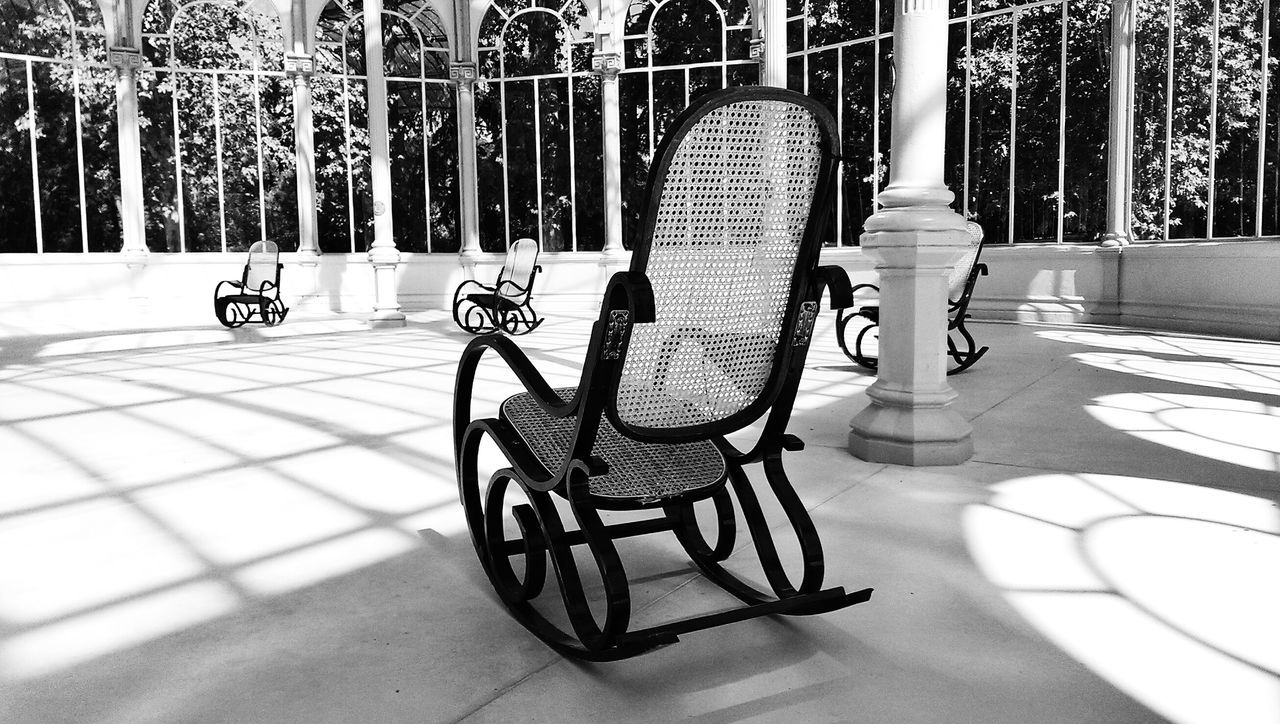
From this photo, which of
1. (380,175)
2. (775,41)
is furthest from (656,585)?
(380,175)

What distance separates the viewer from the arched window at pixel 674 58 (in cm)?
1385

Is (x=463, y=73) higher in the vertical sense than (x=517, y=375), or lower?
higher

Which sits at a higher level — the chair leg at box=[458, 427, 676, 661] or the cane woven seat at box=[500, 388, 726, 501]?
the cane woven seat at box=[500, 388, 726, 501]

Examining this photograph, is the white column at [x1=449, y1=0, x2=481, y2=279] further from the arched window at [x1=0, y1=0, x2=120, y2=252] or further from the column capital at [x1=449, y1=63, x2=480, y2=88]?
the arched window at [x1=0, y1=0, x2=120, y2=252]

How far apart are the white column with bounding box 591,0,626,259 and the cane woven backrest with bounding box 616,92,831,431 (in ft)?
38.3

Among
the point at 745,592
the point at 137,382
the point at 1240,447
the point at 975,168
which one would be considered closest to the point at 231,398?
the point at 137,382

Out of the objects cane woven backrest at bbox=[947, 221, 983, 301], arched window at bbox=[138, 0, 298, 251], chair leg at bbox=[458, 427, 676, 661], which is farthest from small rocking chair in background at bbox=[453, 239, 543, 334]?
chair leg at bbox=[458, 427, 676, 661]

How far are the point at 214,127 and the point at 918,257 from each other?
1273 centimetres

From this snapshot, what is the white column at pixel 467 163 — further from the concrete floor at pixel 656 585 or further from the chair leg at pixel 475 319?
the concrete floor at pixel 656 585

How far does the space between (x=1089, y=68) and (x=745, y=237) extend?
10.0 meters

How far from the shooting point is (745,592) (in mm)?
2223

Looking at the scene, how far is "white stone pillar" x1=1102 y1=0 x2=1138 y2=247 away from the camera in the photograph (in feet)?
31.2

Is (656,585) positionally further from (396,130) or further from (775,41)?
(396,130)

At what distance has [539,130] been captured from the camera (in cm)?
1461
